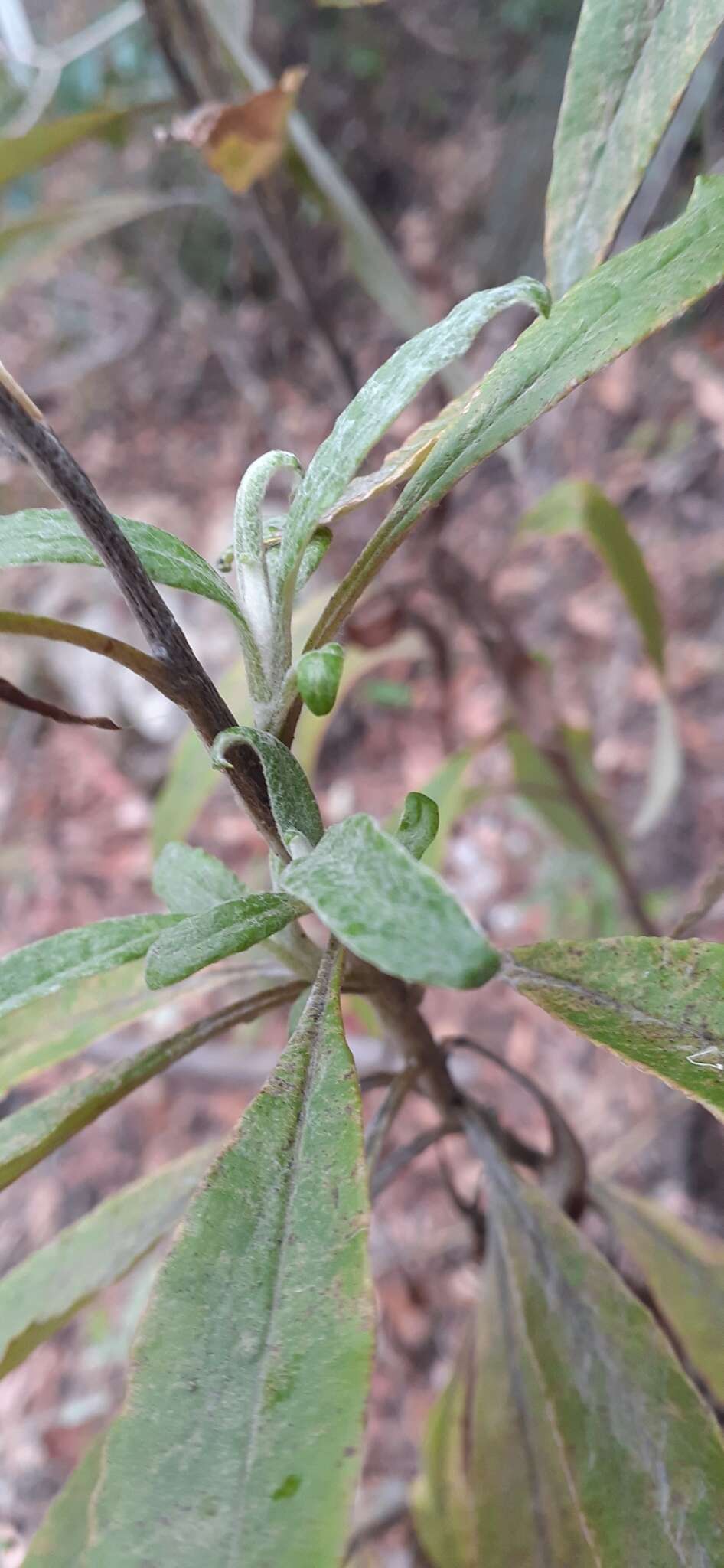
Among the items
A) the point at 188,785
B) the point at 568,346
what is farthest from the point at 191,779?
the point at 568,346

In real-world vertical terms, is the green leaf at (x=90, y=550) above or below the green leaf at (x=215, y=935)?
above

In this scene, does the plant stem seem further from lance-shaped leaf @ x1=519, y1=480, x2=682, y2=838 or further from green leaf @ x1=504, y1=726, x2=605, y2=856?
green leaf @ x1=504, y1=726, x2=605, y2=856

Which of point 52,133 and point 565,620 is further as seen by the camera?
point 565,620

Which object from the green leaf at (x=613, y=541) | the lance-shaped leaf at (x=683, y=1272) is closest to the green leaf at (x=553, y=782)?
the green leaf at (x=613, y=541)

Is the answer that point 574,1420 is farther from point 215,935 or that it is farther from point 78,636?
point 78,636

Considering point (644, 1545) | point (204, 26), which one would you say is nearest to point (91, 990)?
point (644, 1545)

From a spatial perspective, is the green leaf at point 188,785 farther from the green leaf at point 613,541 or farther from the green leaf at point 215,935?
the green leaf at point 215,935

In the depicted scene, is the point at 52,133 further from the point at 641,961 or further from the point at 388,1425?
the point at 388,1425
